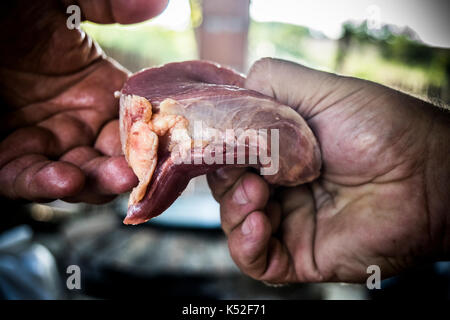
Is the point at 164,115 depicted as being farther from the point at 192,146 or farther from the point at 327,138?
the point at 327,138

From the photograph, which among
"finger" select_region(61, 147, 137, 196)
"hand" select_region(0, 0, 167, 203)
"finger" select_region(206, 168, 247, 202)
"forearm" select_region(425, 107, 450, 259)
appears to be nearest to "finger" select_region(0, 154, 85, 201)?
"hand" select_region(0, 0, 167, 203)

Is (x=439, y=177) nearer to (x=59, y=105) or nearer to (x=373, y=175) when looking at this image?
(x=373, y=175)

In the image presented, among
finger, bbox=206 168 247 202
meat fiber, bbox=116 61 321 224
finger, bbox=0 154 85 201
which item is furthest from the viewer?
finger, bbox=206 168 247 202

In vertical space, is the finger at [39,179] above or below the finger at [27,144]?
below

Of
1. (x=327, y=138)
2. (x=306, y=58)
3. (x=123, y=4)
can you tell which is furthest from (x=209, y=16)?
(x=306, y=58)

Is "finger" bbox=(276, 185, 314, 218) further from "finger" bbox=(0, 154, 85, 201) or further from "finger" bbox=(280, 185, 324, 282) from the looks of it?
"finger" bbox=(0, 154, 85, 201)

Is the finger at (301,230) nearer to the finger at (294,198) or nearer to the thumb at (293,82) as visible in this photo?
the finger at (294,198)

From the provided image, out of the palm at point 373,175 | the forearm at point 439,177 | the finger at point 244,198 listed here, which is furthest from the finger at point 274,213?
the forearm at point 439,177
